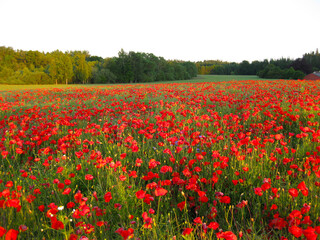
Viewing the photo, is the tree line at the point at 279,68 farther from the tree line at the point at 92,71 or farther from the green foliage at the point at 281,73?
the tree line at the point at 92,71

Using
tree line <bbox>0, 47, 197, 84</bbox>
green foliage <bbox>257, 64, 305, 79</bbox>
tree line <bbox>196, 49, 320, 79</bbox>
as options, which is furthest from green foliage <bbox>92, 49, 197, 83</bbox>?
tree line <bbox>196, 49, 320, 79</bbox>

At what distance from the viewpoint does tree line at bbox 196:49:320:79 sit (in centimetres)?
5378

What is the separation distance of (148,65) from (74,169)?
57.9m

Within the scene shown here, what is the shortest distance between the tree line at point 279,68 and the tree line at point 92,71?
25632 mm

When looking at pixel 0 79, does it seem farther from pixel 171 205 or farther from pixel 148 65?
pixel 171 205

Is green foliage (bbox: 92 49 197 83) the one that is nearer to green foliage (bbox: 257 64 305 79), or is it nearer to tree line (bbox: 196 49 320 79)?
green foliage (bbox: 257 64 305 79)

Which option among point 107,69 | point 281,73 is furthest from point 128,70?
point 281,73

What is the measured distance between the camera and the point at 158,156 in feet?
10.6

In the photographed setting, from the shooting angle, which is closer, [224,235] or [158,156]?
[224,235]

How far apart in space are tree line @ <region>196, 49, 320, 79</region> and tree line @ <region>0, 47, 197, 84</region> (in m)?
25.6

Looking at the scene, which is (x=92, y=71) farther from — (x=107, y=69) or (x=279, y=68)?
(x=279, y=68)

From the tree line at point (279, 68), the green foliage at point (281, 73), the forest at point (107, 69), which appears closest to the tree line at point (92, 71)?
the forest at point (107, 69)

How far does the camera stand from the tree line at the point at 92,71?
52438 millimetres

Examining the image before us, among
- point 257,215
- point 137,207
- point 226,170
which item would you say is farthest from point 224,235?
point 226,170
